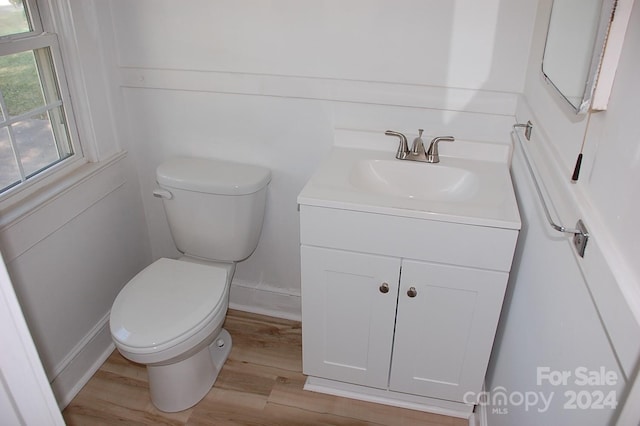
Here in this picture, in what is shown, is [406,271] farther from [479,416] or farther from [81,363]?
[81,363]

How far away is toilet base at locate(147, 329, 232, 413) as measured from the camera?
5.67 ft

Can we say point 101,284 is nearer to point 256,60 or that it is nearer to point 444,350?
point 256,60

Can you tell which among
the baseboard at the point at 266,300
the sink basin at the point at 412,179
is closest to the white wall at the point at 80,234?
the baseboard at the point at 266,300

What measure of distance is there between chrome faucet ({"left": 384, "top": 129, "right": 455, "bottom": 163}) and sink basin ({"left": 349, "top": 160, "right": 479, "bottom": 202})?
0.08 ft

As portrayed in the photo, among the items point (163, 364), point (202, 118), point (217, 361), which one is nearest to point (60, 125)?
point (202, 118)

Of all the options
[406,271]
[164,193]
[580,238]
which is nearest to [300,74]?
[164,193]

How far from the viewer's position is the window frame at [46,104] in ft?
4.98

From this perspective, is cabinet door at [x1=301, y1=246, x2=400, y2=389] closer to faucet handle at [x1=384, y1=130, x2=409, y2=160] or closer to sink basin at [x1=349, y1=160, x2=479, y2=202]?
sink basin at [x1=349, y1=160, x2=479, y2=202]

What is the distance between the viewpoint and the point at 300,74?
1.76 meters

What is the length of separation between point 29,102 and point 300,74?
92 cm

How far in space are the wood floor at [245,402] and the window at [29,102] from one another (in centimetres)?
84

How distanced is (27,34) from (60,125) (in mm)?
322

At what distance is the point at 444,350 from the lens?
162 centimetres

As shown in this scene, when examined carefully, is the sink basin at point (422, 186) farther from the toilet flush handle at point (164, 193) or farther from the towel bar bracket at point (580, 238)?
the toilet flush handle at point (164, 193)
